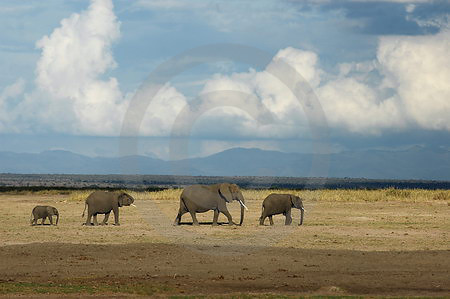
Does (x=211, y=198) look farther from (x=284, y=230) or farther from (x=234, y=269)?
(x=234, y=269)

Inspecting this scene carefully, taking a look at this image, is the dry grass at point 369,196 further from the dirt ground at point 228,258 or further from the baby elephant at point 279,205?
the baby elephant at point 279,205

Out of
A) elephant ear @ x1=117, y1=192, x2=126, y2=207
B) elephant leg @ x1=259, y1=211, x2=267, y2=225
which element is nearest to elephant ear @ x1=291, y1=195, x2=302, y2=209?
elephant leg @ x1=259, y1=211, x2=267, y2=225

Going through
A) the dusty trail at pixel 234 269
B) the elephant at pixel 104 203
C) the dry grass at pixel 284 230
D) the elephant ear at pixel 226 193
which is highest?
the elephant ear at pixel 226 193

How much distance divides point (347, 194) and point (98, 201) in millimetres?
30835

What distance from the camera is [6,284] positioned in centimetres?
2081

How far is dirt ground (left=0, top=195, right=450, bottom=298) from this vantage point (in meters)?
20.4

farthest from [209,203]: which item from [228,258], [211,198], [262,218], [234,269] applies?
[234,269]

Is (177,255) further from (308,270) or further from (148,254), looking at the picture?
(308,270)

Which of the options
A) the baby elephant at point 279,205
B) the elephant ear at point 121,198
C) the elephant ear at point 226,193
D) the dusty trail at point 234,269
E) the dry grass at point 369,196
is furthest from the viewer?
the dry grass at point 369,196

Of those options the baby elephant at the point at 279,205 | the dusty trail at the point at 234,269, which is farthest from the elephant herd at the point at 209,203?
the dusty trail at the point at 234,269

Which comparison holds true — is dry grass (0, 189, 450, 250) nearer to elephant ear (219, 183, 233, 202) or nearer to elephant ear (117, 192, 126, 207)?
elephant ear (117, 192, 126, 207)

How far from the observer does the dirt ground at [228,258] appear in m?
20.4

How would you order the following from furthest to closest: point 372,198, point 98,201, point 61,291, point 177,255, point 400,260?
point 372,198, point 98,201, point 177,255, point 400,260, point 61,291

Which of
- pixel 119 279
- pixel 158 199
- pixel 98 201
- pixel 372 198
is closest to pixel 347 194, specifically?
pixel 372 198
